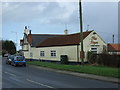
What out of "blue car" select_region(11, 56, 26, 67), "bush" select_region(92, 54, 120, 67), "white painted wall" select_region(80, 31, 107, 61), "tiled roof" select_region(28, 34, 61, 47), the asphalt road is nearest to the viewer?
the asphalt road

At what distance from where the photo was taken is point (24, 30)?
2494 inches

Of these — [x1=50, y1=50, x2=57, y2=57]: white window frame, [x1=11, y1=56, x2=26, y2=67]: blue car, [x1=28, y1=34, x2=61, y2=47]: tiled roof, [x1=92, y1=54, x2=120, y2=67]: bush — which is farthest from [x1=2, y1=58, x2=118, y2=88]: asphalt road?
[x1=28, y1=34, x2=61, y2=47]: tiled roof

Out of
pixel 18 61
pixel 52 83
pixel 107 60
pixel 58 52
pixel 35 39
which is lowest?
pixel 52 83

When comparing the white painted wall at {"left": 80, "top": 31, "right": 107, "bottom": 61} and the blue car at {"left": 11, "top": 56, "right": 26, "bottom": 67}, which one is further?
the white painted wall at {"left": 80, "top": 31, "right": 107, "bottom": 61}

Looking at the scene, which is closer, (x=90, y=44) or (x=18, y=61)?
(x=18, y=61)

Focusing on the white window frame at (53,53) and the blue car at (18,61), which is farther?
the white window frame at (53,53)

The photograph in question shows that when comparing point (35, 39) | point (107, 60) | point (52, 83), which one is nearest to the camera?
point (52, 83)

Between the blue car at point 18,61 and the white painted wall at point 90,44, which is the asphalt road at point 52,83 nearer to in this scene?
the blue car at point 18,61

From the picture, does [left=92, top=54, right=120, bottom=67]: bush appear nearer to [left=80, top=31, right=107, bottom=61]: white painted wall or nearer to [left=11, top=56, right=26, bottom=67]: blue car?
[left=80, top=31, right=107, bottom=61]: white painted wall

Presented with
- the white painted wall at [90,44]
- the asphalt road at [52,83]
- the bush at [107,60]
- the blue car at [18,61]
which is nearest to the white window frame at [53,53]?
the white painted wall at [90,44]

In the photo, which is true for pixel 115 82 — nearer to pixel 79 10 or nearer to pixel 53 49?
pixel 79 10

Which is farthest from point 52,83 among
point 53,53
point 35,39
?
point 35,39

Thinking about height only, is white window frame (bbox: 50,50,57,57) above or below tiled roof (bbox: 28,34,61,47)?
below

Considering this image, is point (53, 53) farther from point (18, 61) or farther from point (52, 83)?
point (52, 83)
